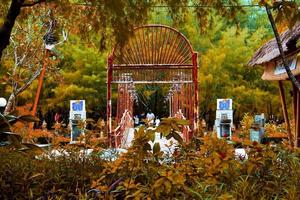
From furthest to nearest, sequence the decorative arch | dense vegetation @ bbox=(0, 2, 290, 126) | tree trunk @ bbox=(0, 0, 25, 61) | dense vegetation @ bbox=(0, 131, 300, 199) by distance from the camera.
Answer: dense vegetation @ bbox=(0, 2, 290, 126), the decorative arch, tree trunk @ bbox=(0, 0, 25, 61), dense vegetation @ bbox=(0, 131, 300, 199)

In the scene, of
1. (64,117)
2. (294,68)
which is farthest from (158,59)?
(64,117)

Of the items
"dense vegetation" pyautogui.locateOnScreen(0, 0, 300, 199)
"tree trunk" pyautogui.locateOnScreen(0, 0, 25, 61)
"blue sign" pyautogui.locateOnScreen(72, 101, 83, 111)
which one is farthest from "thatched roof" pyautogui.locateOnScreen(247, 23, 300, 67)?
"blue sign" pyautogui.locateOnScreen(72, 101, 83, 111)

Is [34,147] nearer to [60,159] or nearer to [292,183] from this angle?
[60,159]

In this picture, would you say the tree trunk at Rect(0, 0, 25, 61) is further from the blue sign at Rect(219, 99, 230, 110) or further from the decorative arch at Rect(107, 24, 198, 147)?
the blue sign at Rect(219, 99, 230, 110)

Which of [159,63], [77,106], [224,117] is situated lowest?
[224,117]

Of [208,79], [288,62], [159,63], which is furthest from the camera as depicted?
[208,79]

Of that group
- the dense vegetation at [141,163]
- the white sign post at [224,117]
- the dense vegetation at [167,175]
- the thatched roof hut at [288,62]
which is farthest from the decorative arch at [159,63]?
the dense vegetation at [167,175]

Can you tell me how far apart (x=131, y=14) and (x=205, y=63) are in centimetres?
1856

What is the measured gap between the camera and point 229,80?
72.8ft

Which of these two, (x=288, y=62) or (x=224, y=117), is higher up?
(x=288, y=62)

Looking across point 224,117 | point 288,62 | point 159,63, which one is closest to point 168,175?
point 288,62

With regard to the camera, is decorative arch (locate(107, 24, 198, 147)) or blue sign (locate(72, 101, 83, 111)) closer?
decorative arch (locate(107, 24, 198, 147))

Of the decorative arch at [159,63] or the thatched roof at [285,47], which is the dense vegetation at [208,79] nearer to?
the decorative arch at [159,63]

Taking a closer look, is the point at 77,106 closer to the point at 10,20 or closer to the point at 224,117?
the point at 224,117
